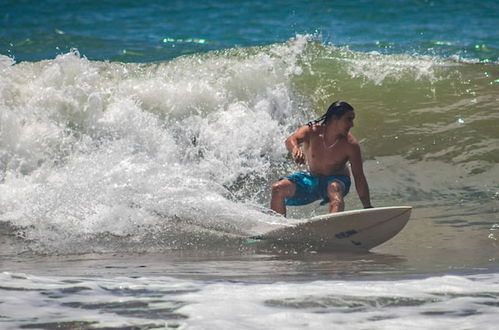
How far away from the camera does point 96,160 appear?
8.38 meters

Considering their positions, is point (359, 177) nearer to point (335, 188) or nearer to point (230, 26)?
point (335, 188)

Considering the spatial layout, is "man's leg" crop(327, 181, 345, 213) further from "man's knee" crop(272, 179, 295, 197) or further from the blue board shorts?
"man's knee" crop(272, 179, 295, 197)

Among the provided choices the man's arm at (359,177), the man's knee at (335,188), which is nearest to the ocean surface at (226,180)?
the man's arm at (359,177)

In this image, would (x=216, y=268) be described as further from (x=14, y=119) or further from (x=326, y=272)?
(x=14, y=119)

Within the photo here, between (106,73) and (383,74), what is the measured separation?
3.78 metres

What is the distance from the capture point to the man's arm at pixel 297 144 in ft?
22.1

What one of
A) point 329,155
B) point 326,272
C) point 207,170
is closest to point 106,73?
point 207,170

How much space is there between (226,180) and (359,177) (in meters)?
3.05

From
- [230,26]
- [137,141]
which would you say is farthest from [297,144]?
[230,26]

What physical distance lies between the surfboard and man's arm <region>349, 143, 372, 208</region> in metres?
0.33

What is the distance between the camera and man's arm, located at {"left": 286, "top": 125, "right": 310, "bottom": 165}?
6742 millimetres

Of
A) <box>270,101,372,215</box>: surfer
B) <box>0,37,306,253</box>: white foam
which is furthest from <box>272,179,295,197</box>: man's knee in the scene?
<box>0,37,306,253</box>: white foam

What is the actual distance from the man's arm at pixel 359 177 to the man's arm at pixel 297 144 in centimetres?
44

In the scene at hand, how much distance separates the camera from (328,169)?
24.0ft
